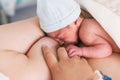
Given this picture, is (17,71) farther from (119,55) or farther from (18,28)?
(119,55)

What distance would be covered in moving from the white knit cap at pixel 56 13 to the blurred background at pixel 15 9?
656 millimetres

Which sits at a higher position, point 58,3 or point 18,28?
point 58,3

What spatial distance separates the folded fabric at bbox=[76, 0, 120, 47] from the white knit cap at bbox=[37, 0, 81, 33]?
3.8 inches

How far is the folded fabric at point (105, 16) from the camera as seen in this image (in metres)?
0.99

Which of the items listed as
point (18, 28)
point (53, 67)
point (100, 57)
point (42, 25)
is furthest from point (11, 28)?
Result: point (100, 57)

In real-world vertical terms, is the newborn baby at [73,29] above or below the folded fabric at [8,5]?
above

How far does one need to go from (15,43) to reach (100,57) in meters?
0.35

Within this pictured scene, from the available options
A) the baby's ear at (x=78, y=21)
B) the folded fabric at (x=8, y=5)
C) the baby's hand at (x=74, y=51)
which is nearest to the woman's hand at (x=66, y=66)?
the baby's hand at (x=74, y=51)

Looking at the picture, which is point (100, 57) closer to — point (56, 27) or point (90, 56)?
point (90, 56)

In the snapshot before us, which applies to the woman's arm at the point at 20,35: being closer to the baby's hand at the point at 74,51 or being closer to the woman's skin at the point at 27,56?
the woman's skin at the point at 27,56

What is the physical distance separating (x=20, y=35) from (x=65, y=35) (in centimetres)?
19

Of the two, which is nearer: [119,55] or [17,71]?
[17,71]

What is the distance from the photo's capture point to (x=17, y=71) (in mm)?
889

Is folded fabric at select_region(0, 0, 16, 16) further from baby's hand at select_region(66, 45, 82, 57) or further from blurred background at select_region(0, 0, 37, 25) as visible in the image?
baby's hand at select_region(66, 45, 82, 57)
